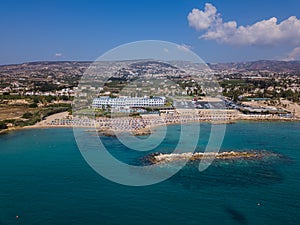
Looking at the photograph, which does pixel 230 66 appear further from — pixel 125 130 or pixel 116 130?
pixel 116 130

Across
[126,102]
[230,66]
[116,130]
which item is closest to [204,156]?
[116,130]

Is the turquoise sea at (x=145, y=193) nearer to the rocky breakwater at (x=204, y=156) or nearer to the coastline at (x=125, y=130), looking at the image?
the rocky breakwater at (x=204, y=156)

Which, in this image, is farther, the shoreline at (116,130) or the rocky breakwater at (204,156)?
the shoreline at (116,130)

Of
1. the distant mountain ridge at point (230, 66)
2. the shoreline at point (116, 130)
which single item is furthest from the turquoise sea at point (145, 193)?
the distant mountain ridge at point (230, 66)

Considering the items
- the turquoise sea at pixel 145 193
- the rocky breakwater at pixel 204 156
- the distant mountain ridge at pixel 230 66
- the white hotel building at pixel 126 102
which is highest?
the distant mountain ridge at pixel 230 66

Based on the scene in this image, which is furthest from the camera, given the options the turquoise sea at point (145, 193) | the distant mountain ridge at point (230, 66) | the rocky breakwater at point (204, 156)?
the distant mountain ridge at point (230, 66)

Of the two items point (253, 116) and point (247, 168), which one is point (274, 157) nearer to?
point (247, 168)

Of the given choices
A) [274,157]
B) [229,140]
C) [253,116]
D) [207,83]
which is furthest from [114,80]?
[274,157]

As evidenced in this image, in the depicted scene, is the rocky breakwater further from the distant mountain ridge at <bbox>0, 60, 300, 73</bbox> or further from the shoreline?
the distant mountain ridge at <bbox>0, 60, 300, 73</bbox>
